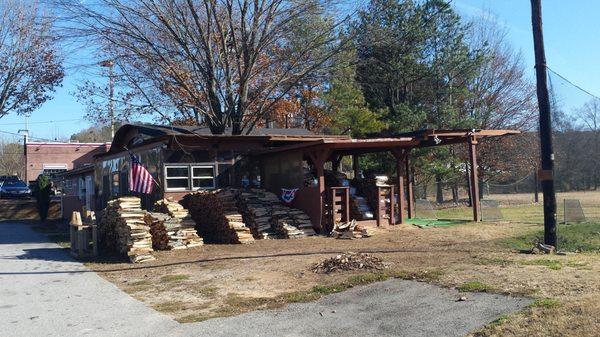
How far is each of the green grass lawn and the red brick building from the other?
44263 mm

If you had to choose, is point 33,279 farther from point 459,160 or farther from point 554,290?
point 459,160

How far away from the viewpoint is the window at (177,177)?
1978 cm

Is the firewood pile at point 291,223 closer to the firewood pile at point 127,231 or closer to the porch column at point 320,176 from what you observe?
the porch column at point 320,176

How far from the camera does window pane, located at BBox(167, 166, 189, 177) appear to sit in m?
19.8

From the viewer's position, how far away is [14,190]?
4078 centimetres

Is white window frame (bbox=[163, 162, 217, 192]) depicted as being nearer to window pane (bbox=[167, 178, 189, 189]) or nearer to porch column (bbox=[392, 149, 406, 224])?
window pane (bbox=[167, 178, 189, 189])

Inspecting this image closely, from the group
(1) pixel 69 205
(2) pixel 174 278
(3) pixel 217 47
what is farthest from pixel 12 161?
(2) pixel 174 278

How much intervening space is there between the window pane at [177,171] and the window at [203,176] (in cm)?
28

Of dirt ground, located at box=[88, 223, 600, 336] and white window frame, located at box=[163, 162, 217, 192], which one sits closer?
dirt ground, located at box=[88, 223, 600, 336]

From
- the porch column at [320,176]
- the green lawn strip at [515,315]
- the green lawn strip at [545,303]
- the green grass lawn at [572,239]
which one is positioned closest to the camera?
→ the green lawn strip at [515,315]

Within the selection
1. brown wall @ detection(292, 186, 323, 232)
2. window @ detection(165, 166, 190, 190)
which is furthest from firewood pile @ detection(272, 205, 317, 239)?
window @ detection(165, 166, 190, 190)

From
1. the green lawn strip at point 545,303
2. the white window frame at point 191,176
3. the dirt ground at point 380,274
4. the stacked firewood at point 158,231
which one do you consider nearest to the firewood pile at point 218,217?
the dirt ground at point 380,274

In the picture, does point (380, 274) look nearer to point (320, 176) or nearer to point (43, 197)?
point (320, 176)

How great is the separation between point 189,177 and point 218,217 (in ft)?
10.9
